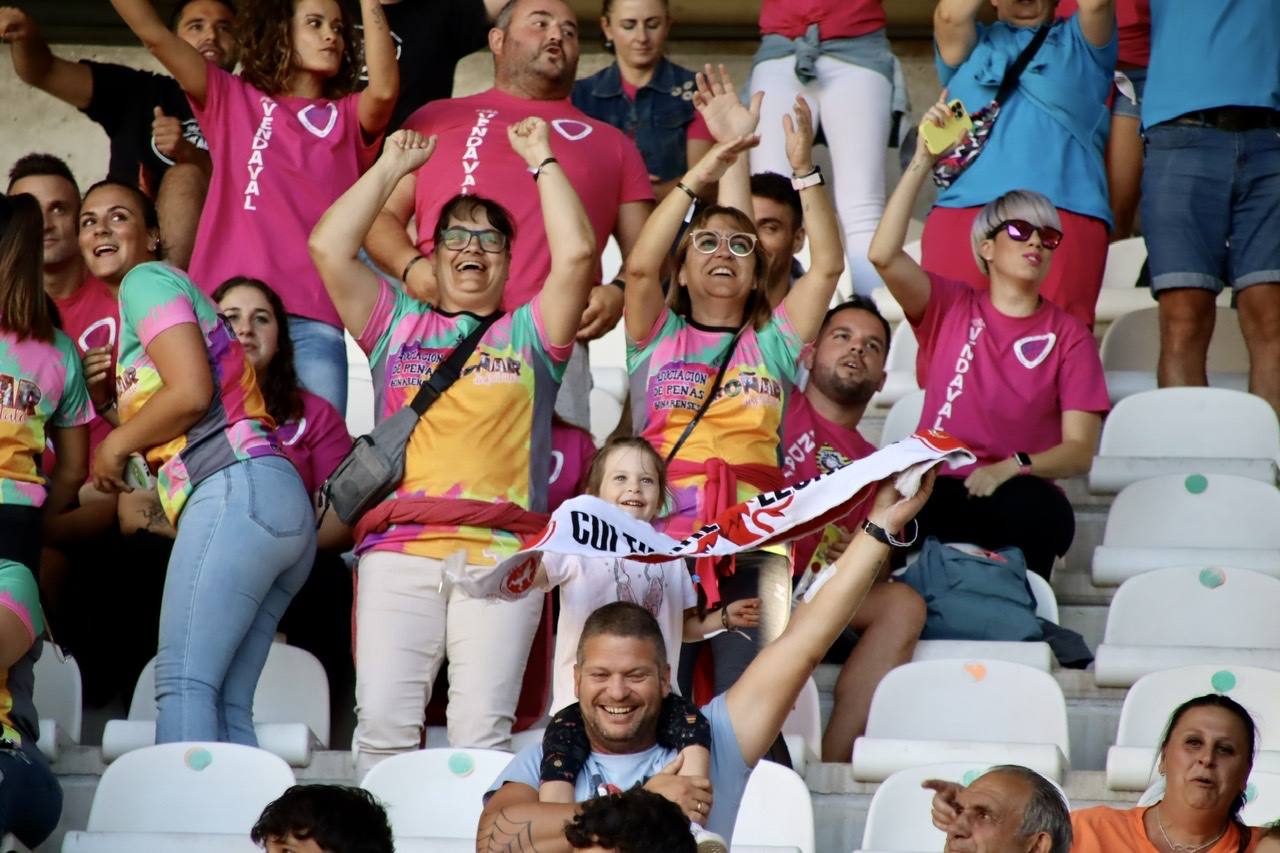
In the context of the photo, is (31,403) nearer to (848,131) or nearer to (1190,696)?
(1190,696)

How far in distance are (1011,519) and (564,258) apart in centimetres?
138

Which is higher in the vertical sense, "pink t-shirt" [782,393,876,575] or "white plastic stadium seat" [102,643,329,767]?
"pink t-shirt" [782,393,876,575]

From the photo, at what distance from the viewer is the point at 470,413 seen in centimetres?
512

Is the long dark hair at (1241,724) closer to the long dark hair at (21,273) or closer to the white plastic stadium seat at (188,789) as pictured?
the white plastic stadium seat at (188,789)

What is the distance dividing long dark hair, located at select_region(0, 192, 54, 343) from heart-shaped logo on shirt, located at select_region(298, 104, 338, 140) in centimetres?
123

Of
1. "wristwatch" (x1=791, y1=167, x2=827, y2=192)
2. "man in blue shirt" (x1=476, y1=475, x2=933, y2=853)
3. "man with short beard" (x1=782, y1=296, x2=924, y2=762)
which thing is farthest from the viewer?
"wristwatch" (x1=791, y1=167, x2=827, y2=192)

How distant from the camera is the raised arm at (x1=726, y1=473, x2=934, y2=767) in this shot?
376cm

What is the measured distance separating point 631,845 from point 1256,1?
14.8 ft

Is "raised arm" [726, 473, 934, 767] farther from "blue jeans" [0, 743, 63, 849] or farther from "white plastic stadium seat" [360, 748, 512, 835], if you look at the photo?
"blue jeans" [0, 743, 63, 849]

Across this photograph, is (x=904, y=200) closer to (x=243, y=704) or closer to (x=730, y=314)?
(x=730, y=314)

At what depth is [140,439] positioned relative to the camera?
484 cm

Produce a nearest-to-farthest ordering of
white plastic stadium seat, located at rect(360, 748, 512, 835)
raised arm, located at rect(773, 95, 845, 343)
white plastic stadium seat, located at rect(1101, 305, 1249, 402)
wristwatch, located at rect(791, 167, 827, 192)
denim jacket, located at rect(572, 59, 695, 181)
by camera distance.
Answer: white plastic stadium seat, located at rect(360, 748, 512, 835) → raised arm, located at rect(773, 95, 845, 343) → wristwatch, located at rect(791, 167, 827, 192) → white plastic stadium seat, located at rect(1101, 305, 1249, 402) → denim jacket, located at rect(572, 59, 695, 181)

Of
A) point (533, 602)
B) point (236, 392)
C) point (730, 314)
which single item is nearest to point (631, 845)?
point (533, 602)

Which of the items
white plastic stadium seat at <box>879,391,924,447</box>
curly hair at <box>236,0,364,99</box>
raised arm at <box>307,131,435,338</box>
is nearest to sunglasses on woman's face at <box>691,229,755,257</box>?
raised arm at <box>307,131,435,338</box>
